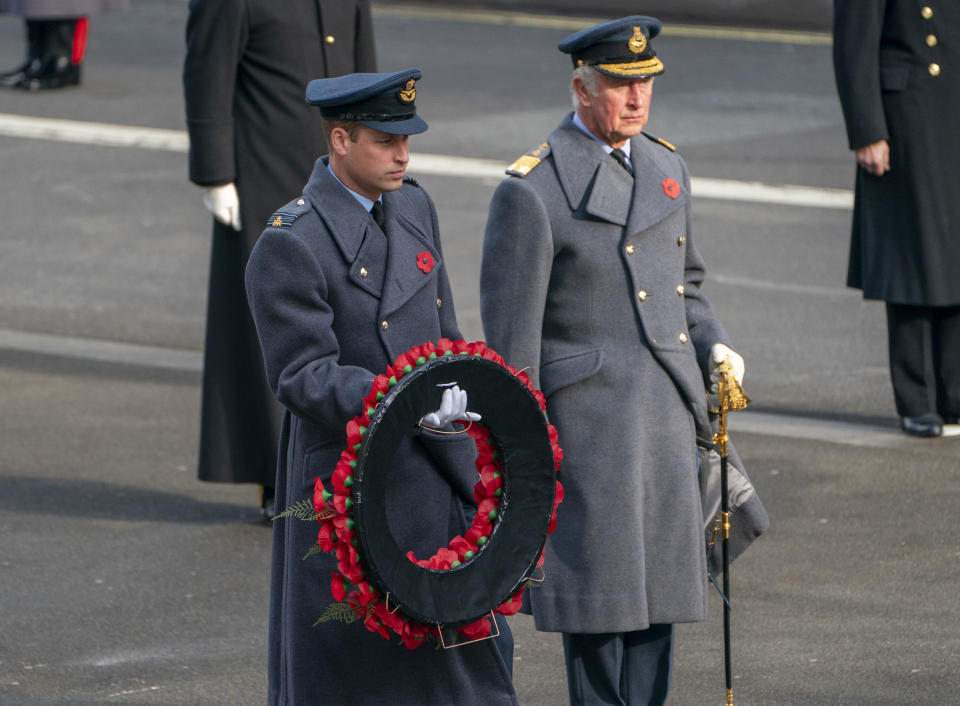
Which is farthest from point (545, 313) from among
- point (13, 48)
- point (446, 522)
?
point (13, 48)

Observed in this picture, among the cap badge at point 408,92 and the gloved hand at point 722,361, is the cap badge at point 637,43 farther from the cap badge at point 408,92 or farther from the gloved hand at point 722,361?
→ the gloved hand at point 722,361

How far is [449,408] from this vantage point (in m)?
4.07

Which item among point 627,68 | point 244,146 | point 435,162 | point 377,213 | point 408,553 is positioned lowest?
point 435,162

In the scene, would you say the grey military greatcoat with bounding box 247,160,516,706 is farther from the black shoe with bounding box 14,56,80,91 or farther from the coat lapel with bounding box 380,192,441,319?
the black shoe with bounding box 14,56,80,91

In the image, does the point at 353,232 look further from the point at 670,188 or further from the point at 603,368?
the point at 670,188

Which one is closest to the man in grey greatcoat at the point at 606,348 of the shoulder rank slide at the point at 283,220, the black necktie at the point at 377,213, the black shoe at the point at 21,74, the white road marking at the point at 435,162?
the black necktie at the point at 377,213

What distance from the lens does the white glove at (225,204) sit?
23.3 ft

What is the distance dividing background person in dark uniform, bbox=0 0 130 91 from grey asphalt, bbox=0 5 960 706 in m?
1.01

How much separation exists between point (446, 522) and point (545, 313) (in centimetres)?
76

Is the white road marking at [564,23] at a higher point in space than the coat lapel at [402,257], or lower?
lower

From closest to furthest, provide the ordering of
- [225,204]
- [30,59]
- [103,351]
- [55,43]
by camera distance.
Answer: [225,204]
[103,351]
[55,43]
[30,59]

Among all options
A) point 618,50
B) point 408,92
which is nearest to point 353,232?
point 408,92

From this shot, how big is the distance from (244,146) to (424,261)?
2.80 meters

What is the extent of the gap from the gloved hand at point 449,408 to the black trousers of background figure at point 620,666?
1.12 m
